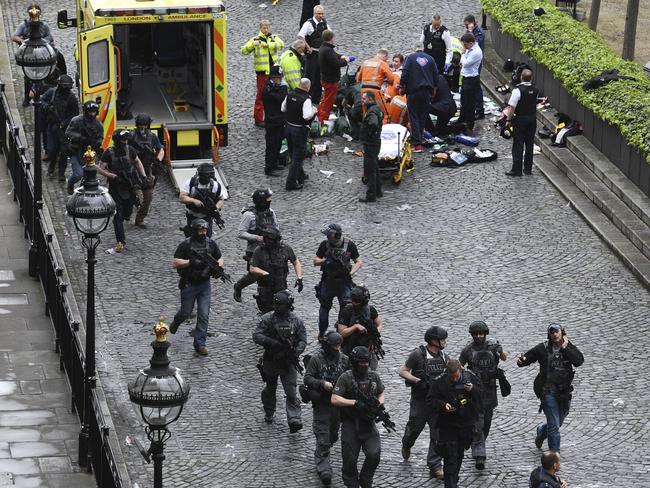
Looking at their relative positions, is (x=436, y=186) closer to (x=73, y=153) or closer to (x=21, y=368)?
(x=73, y=153)

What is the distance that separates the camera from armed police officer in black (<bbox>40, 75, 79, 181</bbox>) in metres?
23.1

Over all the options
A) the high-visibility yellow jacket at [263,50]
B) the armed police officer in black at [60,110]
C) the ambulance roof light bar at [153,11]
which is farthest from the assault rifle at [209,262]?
the high-visibility yellow jacket at [263,50]

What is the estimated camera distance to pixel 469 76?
25.5 m

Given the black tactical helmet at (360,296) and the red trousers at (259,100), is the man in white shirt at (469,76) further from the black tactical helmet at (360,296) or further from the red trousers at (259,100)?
the black tactical helmet at (360,296)


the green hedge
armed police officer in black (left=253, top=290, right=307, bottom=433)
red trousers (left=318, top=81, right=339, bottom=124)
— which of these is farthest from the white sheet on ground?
armed police officer in black (left=253, top=290, right=307, bottom=433)

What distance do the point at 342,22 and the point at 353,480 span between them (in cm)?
1687

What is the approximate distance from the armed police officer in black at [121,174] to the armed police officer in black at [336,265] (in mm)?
3851

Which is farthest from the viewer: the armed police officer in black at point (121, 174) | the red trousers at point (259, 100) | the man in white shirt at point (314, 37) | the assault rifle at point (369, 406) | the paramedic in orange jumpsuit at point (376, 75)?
the man in white shirt at point (314, 37)

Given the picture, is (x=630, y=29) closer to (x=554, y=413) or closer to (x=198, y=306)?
(x=198, y=306)

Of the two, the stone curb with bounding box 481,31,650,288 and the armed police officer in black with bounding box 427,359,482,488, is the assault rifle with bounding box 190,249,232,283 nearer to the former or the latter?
the armed police officer in black with bounding box 427,359,482,488

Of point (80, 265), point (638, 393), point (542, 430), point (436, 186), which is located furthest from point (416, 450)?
point (436, 186)

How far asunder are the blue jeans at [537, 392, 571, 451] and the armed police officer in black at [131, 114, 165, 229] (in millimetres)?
7693

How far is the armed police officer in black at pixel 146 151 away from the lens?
21.9 metres

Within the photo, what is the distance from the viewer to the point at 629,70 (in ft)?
81.9
